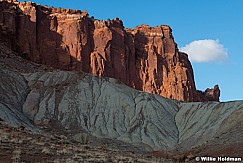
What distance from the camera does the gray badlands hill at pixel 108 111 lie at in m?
Result: 45.1

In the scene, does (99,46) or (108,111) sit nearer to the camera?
(108,111)

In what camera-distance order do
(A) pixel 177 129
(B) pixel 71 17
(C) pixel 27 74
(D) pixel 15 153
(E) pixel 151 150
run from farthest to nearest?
(B) pixel 71 17 → (C) pixel 27 74 → (A) pixel 177 129 → (E) pixel 151 150 → (D) pixel 15 153

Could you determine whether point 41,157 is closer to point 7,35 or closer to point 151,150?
point 151,150

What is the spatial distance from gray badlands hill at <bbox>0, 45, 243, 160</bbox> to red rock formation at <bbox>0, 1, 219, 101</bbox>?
59.5 feet

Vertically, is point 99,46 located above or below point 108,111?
above

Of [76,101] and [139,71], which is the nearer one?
[76,101]

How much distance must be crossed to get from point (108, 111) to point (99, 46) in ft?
114

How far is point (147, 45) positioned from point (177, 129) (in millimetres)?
46484

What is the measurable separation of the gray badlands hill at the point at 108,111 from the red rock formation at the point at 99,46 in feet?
59.5

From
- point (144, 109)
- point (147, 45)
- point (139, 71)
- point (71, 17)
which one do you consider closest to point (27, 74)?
point (144, 109)

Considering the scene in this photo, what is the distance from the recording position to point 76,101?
51.6m

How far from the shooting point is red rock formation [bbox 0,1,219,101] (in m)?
76.4

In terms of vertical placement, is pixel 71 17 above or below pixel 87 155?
above

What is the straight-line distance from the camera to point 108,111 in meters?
50.5
